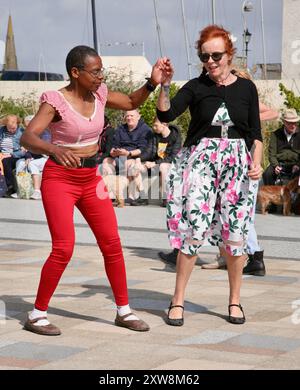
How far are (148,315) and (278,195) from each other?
7934mm

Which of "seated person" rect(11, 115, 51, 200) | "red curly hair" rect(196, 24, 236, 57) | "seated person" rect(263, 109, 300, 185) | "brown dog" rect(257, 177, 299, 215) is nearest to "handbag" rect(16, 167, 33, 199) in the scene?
"seated person" rect(11, 115, 51, 200)

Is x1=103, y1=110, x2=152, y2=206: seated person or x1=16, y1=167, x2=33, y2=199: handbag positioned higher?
x1=103, y1=110, x2=152, y2=206: seated person

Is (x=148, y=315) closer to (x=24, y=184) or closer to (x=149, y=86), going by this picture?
(x=149, y=86)

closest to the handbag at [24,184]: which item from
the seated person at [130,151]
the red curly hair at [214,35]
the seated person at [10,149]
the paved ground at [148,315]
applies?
the seated person at [10,149]

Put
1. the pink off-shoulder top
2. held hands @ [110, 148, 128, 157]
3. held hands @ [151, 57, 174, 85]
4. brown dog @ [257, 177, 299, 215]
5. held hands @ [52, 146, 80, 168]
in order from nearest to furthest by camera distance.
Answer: held hands @ [52, 146, 80, 168]
the pink off-shoulder top
held hands @ [151, 57, 174, 85]
brown dog @ [257, 177, 299, 215]
held hands @ [110, 148, 128, 157]

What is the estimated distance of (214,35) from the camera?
6.84 m

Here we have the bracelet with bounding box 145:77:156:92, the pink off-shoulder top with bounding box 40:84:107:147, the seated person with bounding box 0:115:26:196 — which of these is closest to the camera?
the pink off-shoulder top with bounding box 40:84:107:147

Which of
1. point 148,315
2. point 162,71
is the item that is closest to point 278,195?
point 148,315

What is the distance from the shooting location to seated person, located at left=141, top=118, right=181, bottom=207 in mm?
16078

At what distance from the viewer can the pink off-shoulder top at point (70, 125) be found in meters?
6.59

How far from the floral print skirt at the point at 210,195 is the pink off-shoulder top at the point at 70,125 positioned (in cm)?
65

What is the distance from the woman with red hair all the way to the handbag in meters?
10.7

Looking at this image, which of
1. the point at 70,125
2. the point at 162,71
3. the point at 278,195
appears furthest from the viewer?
the point at 278,195

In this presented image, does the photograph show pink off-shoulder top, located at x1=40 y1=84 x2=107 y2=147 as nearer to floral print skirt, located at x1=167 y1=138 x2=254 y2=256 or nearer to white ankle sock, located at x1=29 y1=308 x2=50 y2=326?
floral print skirt, located at x1=167 y1=138 x2=254 y2=256
